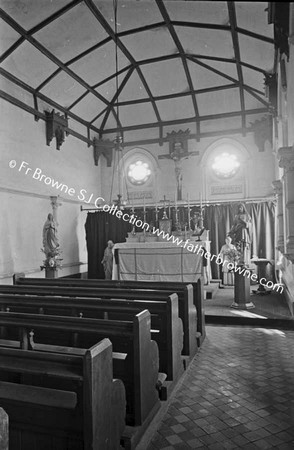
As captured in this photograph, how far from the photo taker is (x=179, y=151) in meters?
10.7

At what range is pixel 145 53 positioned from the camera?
8.62m

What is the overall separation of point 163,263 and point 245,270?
197 centimetres

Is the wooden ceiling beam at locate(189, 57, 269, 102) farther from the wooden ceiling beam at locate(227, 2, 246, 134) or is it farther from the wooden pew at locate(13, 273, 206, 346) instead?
the wooden pew at locate(13, 273, 206, 346)

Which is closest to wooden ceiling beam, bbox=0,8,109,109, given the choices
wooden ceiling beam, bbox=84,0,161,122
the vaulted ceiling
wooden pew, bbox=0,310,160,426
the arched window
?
the vaulted ceiling

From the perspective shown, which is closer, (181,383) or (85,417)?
(85,417)

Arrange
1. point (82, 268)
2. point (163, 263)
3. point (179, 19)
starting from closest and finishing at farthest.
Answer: point (179, 19) → point (163, 263) → point (82, 268)

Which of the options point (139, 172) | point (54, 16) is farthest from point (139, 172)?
point (54, 16)

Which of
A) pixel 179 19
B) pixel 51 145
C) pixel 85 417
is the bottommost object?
pixel 85 417

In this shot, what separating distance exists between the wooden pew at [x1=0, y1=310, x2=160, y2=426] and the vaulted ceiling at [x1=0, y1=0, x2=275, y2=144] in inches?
189

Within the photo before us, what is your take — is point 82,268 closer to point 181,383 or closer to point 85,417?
point 181,383

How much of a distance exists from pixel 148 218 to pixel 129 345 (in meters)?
8.32

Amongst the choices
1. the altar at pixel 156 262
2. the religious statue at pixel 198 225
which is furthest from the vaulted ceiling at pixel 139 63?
the altar at pixel 156 262

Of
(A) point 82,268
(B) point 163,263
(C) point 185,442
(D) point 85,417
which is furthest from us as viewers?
(A) point 82,268

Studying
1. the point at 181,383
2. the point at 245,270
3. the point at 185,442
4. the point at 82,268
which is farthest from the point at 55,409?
the point at 82,268
